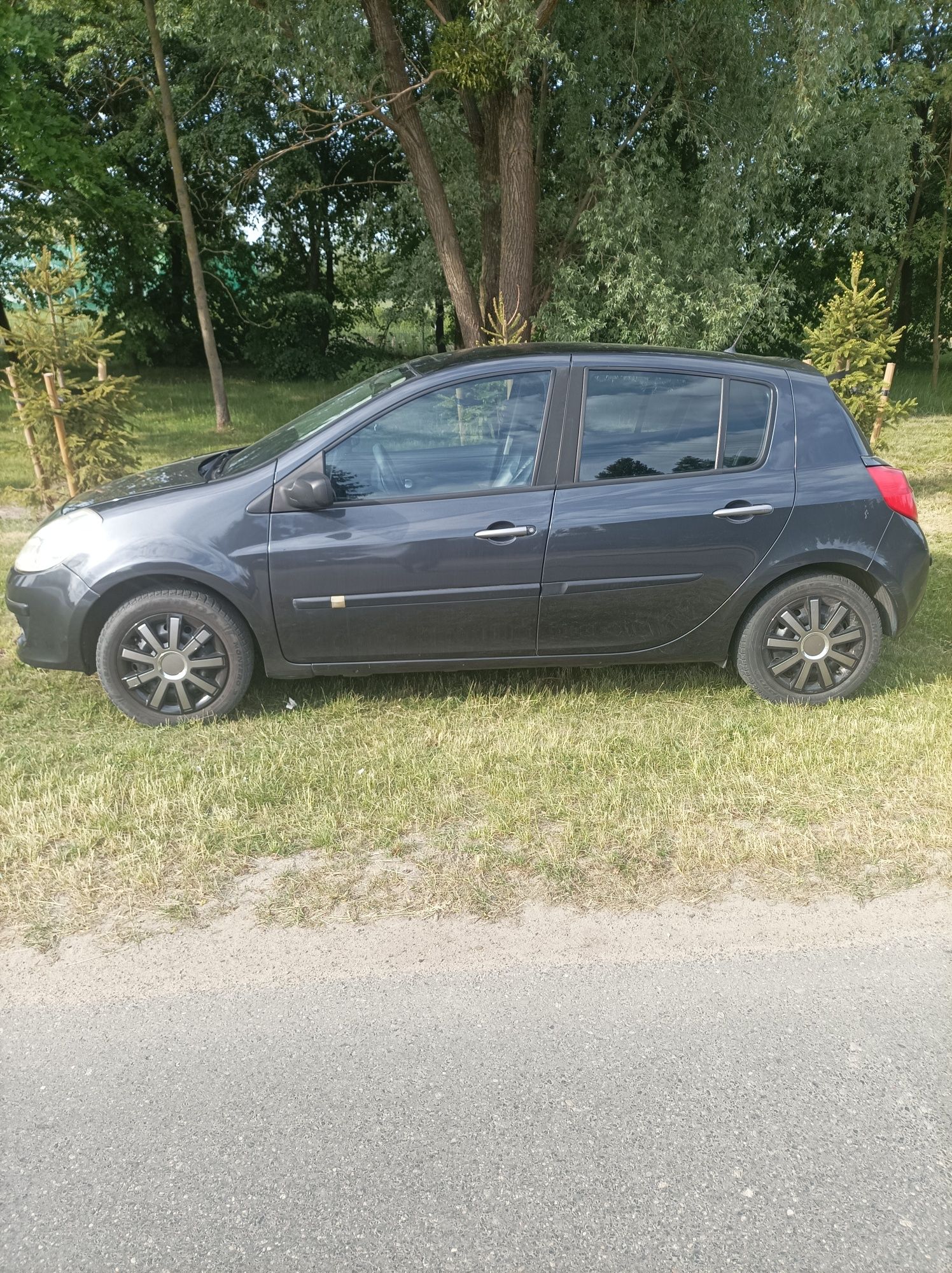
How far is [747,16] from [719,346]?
4627 millimetres

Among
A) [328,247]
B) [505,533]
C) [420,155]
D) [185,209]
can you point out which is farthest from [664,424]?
[328,247]

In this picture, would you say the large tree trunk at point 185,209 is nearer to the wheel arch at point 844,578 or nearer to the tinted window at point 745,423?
the tinted window at point 745,423

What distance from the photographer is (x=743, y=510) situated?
4910 mm

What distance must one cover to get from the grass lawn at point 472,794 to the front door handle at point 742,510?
3.24ft

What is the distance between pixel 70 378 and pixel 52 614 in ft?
Answer: 19.5

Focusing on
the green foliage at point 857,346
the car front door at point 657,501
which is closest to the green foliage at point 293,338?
the green foliage at point 857,346

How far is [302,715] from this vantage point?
5.11 m

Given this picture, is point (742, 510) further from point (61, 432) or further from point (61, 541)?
point (61, 432)

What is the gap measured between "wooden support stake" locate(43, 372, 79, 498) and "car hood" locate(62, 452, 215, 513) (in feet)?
13.7

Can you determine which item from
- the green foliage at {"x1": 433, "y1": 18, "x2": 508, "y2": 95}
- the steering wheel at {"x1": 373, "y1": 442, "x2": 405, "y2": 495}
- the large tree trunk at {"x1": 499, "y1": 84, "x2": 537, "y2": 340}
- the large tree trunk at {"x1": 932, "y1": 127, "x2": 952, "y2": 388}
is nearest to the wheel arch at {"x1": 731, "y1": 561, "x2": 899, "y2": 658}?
the steering wheel at {"x1": 373, "y1": 442, "x2": 405, "y2": 495}

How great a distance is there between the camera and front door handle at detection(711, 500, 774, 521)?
491cm

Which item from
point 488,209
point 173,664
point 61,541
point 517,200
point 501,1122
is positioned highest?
point 488,209

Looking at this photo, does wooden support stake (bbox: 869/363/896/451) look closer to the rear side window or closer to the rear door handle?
the rear side window

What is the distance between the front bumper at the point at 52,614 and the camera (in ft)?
15.9
